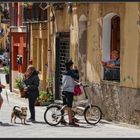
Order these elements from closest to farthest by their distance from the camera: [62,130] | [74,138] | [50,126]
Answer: [74,138] < [62,130] < [50,126]

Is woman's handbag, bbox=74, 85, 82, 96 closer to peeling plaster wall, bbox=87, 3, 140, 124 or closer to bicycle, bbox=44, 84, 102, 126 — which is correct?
bicycle, bbox=44, 84, 102, 126

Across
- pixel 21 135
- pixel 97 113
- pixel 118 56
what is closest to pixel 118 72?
pixel 118 56

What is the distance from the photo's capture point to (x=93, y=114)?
1748 cm

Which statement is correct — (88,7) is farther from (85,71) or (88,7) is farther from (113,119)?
(113,119)

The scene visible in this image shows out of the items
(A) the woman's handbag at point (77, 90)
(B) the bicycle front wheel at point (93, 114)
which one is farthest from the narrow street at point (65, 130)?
(A) the woman's handbag at point (77, 90)

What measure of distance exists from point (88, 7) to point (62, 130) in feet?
19.1

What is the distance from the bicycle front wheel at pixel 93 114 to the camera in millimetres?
17422

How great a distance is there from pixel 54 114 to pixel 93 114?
123 cm

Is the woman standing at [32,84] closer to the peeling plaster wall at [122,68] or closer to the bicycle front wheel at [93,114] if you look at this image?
the bicycle front wheel at [93,114]

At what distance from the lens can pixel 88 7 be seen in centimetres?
2006

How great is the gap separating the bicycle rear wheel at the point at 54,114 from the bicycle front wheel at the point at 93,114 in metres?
0.83

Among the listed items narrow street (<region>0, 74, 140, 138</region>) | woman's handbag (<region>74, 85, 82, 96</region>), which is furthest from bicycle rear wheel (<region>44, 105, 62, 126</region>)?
woman's handbag (<region>74, 85, 82, 96</region>)

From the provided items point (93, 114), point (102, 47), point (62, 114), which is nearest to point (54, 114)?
point (62, 114)

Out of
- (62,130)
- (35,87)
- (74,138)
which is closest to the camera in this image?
(74,138)
